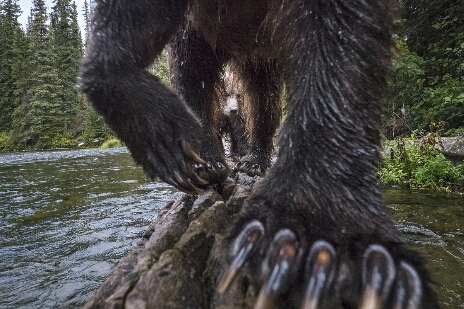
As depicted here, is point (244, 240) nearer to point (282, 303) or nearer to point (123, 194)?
point (282, 303)

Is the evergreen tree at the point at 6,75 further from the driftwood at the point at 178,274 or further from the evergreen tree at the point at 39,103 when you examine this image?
the driftwood at the point at 178,274

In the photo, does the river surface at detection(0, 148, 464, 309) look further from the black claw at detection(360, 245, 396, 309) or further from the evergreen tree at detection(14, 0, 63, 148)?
the evergreen tree at detection(14, 0, 63, 148)

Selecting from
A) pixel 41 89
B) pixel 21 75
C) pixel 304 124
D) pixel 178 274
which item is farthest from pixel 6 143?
pixel 304 124

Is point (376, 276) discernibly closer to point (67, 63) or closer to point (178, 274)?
point (178, 274)

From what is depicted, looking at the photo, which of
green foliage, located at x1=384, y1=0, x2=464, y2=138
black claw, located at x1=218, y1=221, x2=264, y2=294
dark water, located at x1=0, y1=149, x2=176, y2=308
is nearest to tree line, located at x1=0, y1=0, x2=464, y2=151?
green foliage, located at x1=384, y1=0, x2=464, y2=138

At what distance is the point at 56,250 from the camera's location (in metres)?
2.46

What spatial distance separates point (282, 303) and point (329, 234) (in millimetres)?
217

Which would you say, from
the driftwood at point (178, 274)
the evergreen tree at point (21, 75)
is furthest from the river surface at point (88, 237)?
the evergreen tree at point (21, 75)

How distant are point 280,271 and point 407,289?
0.30m

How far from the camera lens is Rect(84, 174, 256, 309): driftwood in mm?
1032

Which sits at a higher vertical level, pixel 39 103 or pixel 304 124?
pixel 39 103

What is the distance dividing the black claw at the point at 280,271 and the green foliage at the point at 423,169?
4.47 metres

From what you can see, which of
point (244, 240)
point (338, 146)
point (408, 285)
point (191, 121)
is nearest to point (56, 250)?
point (191, 121)

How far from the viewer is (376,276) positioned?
0.84m
